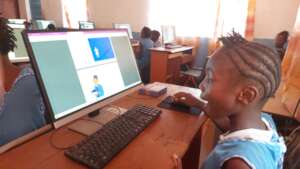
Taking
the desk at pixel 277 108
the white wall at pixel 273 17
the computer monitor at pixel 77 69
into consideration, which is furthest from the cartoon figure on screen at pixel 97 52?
the white wall at pixel 273 17

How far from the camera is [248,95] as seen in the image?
601 millimetres

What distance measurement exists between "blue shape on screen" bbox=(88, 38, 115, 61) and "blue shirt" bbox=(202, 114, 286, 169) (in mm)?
569

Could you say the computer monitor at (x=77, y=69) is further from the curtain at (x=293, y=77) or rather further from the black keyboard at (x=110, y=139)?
the curtain at (x=293, y=77)

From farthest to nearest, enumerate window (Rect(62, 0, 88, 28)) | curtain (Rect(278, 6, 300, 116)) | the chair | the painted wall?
the painted wall → window (Rect(62, 0, 88, 28)) → the chair → curtain (Rect(278, 6, 300, 116))

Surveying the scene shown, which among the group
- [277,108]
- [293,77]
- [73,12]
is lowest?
[277,108]

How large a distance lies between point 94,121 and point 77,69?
0.23 meters

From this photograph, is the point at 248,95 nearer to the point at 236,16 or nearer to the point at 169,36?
the point at 169,36

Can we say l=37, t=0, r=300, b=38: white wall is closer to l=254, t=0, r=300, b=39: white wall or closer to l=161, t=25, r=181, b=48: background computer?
l=254, t=0, r=300, b=39: white wall

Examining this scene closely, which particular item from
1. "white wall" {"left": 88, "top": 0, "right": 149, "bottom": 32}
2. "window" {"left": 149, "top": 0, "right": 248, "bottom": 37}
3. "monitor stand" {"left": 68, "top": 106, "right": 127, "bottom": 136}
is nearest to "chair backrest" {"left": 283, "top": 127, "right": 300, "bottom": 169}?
"monitor stand" {"left": 68, "top": 106, "right": 127, "bottom": 136}

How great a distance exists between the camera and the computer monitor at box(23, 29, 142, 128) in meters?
0.68

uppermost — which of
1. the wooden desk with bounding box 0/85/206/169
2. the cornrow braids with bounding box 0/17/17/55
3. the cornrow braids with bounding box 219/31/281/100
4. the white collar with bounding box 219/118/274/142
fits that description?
the cornrow braids with bounding box 0/17/17/55

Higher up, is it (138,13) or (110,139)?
(138,13)

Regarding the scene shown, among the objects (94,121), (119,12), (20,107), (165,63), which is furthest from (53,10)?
(94,121)

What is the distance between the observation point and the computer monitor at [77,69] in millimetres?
681
